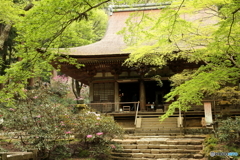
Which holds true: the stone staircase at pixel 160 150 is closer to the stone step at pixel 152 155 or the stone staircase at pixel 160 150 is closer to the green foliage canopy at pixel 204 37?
the stone step at pixel 152 155

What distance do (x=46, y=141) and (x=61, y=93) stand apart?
10097 mm

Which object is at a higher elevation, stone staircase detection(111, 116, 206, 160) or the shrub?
the shrub

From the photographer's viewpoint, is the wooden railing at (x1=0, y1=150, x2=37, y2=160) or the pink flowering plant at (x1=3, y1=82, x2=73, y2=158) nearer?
the wooden railing at (x1=0, y1=150, x2=37, y2=160)

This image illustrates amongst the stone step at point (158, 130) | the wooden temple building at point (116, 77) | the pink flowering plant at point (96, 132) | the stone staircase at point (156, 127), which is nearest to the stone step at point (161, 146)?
the pink flowering plant at point (96, 132)

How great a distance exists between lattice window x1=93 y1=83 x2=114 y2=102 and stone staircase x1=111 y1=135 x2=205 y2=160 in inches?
212

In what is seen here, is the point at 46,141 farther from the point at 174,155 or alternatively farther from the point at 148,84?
the point at 148,84

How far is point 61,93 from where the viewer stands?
55.3 feet

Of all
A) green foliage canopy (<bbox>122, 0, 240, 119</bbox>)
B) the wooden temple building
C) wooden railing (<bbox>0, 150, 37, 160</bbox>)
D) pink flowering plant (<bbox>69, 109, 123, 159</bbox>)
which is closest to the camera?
wooden railing (<bbox>0, 150, 37, 160</bbox>)

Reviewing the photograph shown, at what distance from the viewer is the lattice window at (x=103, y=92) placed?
50.6ft

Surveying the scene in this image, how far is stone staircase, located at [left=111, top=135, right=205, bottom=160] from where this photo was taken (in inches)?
347

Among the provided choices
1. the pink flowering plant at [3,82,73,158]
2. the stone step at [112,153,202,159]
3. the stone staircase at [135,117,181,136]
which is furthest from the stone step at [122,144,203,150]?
the pink flowering plant at [3,82,73,158]

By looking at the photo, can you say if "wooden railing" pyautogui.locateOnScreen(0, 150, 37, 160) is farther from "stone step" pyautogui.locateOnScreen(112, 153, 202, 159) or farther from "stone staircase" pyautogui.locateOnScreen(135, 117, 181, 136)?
"stone staircase" pyautogui.locateOnScreen(135, 117, 181, 136)

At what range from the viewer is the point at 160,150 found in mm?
9180

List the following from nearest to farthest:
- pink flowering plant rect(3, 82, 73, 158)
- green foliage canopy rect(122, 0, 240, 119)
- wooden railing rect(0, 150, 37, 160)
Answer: wooden railing rect(0, 150, 37, 160), green foliage canopy rect(122, 0, 240, 119), pink flowering plant rect(3, 82, 73, 158)
